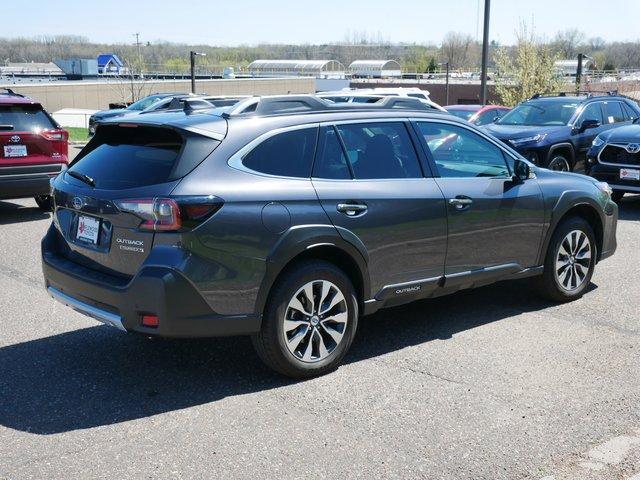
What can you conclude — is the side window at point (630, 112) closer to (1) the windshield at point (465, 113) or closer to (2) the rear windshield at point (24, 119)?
(1) the windshield at point (465, 113)

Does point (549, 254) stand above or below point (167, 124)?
below

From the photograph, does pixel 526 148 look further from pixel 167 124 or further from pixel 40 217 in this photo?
pixel 167 124

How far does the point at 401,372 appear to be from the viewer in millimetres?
5207

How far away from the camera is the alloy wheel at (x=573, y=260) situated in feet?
22.2

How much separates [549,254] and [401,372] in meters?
2.16

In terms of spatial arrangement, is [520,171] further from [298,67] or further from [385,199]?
[298,67]

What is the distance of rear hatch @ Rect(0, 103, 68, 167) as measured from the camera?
421 inches

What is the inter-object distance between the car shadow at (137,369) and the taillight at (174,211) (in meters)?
1.09

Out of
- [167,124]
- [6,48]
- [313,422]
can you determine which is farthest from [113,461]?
[6,48]

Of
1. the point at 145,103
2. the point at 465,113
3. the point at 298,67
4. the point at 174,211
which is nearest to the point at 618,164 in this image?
the point at 465,113

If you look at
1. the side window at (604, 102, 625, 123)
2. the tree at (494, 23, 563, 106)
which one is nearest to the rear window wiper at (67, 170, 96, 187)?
the side window at (604, 102, 625, 123)

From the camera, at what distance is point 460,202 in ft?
18.9

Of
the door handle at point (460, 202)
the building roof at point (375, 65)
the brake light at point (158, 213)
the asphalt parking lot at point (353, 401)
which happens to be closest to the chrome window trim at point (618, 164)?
the asphalt parking lot at point (353, 401)

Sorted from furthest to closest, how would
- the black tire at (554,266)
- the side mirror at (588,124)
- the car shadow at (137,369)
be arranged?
the side mirror at (588,124), the black tire at (554,266), the car shadow at (137,369)
